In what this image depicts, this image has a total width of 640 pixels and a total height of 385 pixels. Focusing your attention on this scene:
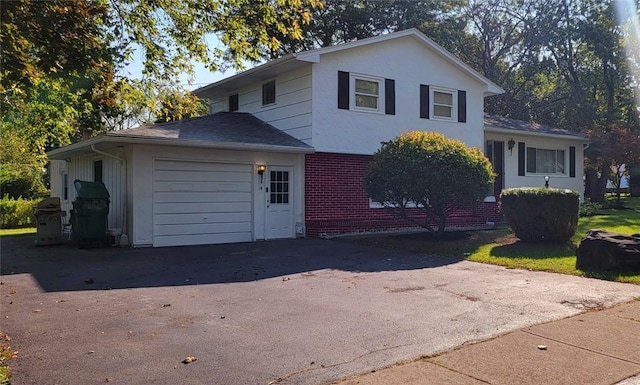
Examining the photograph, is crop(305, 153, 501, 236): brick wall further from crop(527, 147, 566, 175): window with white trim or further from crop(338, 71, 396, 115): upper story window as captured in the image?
crop(527, 147, 566, 175): window with white trim

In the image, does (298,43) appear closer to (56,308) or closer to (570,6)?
(570,6)

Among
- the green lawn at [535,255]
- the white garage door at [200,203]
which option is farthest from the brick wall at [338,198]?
the green lawn at [535,255]

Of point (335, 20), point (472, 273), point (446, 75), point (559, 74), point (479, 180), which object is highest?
point (335, 20)

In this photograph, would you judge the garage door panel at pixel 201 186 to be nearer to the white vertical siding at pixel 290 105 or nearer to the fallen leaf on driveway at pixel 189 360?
the white vertical siding at pixel 290 105

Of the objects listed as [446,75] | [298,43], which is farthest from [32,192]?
[446,75]

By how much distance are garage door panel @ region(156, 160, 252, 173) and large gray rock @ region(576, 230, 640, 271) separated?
28.6 feet

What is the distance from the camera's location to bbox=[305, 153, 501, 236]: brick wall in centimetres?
1529

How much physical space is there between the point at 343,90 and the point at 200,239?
6.21m

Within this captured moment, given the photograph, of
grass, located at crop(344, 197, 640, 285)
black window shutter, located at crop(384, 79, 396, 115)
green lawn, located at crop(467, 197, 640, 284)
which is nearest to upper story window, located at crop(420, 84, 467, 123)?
black window shutter, located at crop(384, 79, 396, 115)

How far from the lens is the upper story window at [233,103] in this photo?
1897cm

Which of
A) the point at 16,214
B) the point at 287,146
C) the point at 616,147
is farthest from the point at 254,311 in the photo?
the point at 616,147

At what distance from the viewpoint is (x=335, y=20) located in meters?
28.3

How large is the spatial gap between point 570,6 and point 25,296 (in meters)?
32.4

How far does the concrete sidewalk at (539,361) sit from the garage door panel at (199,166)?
9.92 meters
